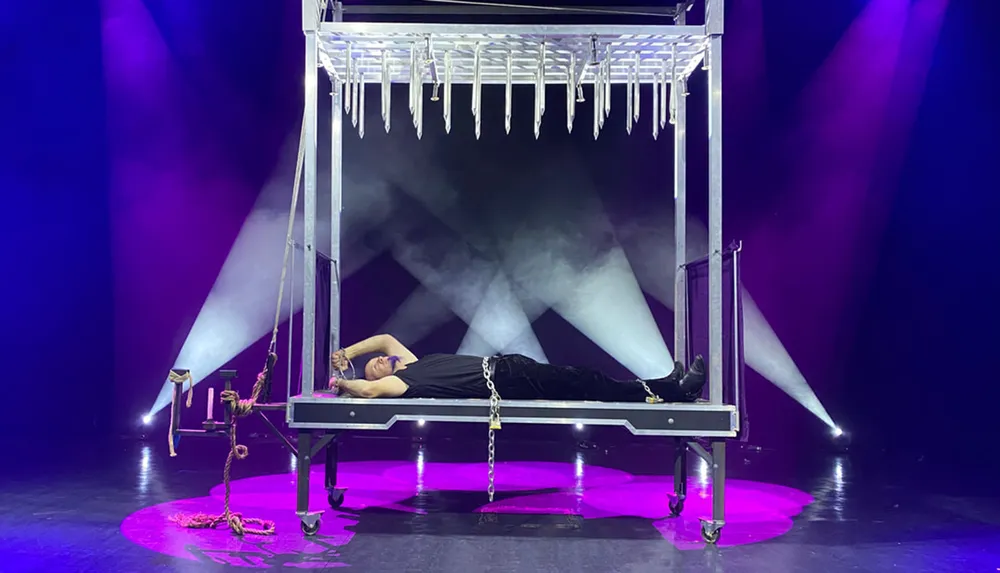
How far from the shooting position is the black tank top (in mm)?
4254

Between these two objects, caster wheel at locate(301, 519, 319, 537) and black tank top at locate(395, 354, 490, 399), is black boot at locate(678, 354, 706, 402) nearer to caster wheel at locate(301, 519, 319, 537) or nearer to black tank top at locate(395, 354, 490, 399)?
black tank top at locate(395, 354, 490, 399)

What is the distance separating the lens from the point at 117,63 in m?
7.29

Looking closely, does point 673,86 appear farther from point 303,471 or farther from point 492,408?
point 303,471

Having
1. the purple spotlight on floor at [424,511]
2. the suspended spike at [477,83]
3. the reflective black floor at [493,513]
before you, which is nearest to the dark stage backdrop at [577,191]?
the reflective black floor at [493,513]

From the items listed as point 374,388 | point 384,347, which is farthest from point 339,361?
point 374,388

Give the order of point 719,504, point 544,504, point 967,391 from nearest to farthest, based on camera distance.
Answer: point 719,504, point 544,504, point 967,391

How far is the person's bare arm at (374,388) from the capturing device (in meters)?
4.06

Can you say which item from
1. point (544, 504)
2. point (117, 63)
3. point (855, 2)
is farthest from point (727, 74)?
point (117, 63)

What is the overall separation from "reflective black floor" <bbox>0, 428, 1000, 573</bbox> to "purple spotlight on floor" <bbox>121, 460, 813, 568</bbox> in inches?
0.7

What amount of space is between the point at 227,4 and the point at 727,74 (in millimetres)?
5073

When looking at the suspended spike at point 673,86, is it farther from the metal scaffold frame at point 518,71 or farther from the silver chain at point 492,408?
the silver chain at point 492,408

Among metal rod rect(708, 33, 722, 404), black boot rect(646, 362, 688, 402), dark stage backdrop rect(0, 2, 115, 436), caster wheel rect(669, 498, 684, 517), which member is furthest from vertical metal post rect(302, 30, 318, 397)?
dark stage backdrop rect(0, 2, 115, 436)

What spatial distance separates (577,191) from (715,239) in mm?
3122

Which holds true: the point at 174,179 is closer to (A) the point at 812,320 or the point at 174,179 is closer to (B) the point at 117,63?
(B) the point at 117,63
